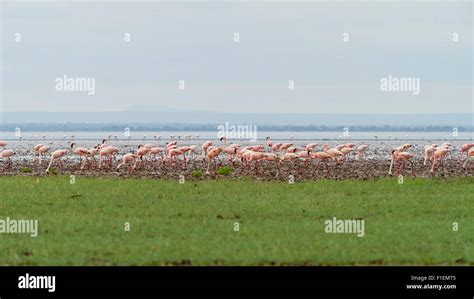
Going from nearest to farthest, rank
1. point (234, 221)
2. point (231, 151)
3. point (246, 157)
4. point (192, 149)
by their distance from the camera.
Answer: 1. point (234, 221)
2. point (246, 157)
3. point (231, 151)
4. point (192, 149)

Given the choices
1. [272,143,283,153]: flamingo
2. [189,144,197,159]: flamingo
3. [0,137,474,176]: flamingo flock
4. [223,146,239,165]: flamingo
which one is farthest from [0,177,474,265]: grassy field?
[272,143,283,153]: flamingo

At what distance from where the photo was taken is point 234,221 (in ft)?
64.6

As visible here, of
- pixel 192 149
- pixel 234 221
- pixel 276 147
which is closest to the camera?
pixel 234 221

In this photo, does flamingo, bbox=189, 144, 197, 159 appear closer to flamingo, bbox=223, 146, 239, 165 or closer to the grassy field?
flamingo, bbox=223, 146, 239, 165

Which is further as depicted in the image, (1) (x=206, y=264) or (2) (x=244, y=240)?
(2) (x=244, y=240)

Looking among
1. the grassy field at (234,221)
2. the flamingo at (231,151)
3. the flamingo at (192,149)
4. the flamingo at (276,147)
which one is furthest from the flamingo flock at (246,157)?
the grassy field at (234,221)

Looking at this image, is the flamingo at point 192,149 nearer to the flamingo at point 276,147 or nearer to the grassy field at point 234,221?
the flamingo at point 276,147

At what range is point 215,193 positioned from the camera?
25141 millimetres

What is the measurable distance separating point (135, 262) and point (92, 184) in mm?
12786

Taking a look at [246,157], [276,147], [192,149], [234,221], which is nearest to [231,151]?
[192,149]

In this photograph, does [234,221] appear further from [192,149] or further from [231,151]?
[192,149]

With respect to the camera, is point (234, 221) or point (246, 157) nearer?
point (234, 221)

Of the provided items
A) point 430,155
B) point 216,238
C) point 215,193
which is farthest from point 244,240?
point 430,155
